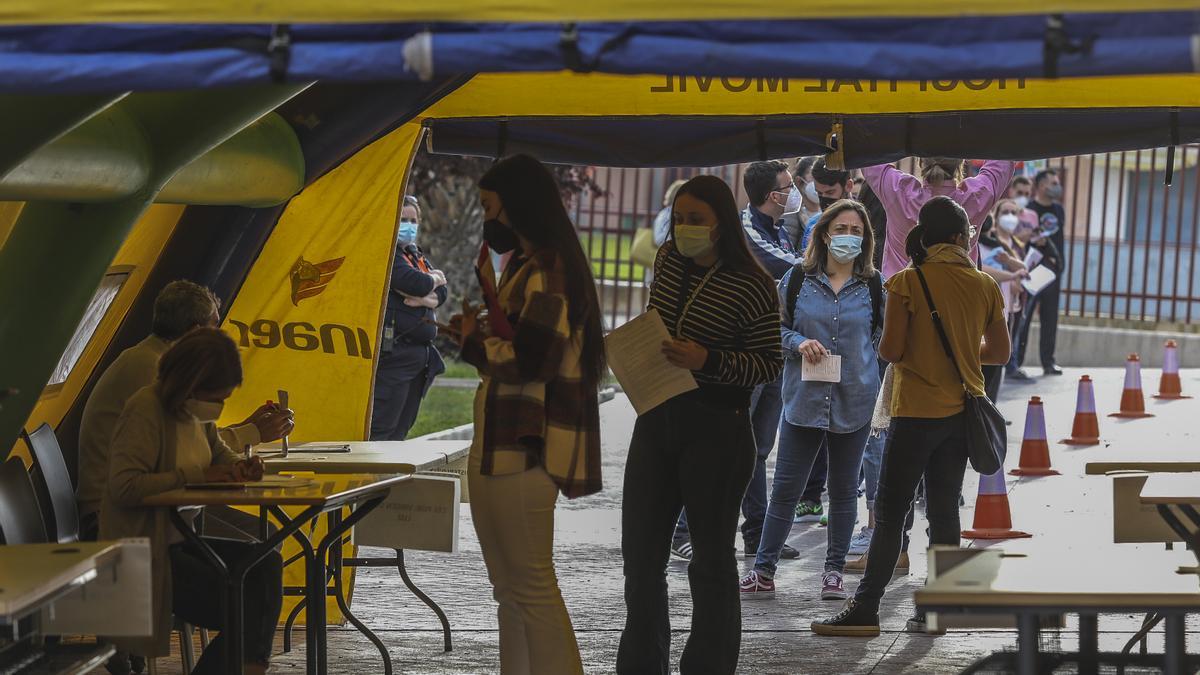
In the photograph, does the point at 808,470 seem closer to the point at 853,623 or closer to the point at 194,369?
the point at 853,623

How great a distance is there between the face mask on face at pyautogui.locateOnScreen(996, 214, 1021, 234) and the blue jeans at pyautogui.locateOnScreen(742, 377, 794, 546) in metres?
7.81

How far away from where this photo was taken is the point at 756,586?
328 inches

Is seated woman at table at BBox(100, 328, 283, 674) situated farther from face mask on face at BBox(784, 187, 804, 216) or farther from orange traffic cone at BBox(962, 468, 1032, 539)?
orange traffic cone at BBox(962, 468, 1032, 539)

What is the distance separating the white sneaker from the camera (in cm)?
922

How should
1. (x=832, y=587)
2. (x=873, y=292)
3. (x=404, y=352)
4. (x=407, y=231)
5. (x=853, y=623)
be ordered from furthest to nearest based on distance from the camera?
(x=407, y=231) → (x=404, y=352) → (x=873, y=292) → (x=832, y=587) → (x=853, y=623)

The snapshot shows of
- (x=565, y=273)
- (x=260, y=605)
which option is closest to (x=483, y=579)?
(x=260, y=605)

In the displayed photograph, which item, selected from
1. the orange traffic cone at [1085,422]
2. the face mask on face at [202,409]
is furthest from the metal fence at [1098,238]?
the face mask on face at [202,409]

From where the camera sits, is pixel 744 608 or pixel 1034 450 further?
pixel 1034 450

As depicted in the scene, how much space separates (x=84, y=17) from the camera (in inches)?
161

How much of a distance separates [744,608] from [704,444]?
220 centimetres

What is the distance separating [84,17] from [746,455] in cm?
284

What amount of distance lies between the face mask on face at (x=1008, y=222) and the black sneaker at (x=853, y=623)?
964 centimetres

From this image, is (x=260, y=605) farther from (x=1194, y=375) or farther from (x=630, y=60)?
(x=1194, y=375)

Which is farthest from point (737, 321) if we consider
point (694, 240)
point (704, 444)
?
point (704, 444)
